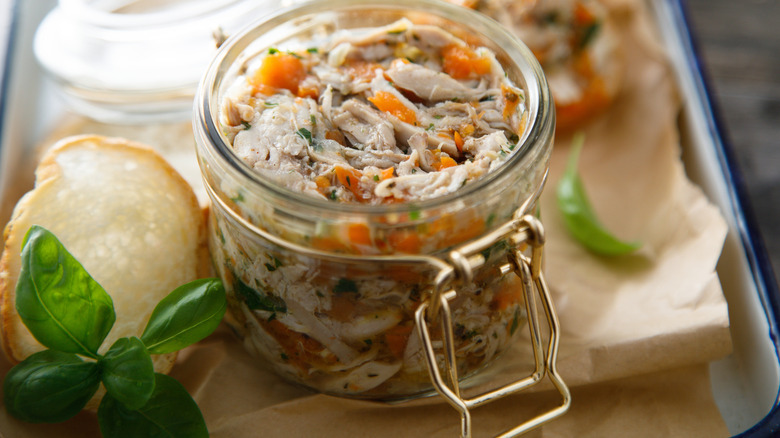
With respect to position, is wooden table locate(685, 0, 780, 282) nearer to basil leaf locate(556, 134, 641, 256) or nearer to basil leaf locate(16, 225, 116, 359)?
basil leaf locate(556, 134, 641, 256)

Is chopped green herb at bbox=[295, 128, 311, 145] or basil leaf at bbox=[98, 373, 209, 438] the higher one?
chopped green herb at bbox=[295, 128, 311, 145]

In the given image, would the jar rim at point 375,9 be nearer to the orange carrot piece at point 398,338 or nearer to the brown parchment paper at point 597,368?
the orange carrot piece at point 398,338

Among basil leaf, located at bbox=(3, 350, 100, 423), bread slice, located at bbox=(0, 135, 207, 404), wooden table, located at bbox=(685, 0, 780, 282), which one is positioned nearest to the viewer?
basil leaf, located at bbox=(3, 350, 100, 423)

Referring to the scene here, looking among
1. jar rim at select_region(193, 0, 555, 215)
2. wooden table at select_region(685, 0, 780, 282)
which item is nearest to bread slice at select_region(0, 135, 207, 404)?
jar rim at select_region(193, 0, 555, 215)

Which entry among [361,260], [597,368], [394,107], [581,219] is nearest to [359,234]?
[361,260]

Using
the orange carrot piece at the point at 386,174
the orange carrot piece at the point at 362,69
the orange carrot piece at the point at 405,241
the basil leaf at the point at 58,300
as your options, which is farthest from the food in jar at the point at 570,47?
the basil leaf at the point at 58,300

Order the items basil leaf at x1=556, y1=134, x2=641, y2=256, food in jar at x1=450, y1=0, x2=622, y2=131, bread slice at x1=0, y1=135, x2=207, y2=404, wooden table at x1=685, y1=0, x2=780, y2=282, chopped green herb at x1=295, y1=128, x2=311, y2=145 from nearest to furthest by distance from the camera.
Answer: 1. chopped green herb at x1=295, y1=128, x2=311, y2=145
2. bread slice at x1=0, y1=135, x2=207, y2=404
3. basil leaf at x1=556, y1=134, x2=641, y2=256
4. food in jar at x1=450, y1=0, x2=622, y2=131
5. wooden table at x1=685, y1=0, x2=780, y2=282

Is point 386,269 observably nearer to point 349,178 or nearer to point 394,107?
point 349,178

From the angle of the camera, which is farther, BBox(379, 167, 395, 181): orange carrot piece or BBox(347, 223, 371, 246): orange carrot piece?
BBox(379, 167, 395, 181): orange carrot piece

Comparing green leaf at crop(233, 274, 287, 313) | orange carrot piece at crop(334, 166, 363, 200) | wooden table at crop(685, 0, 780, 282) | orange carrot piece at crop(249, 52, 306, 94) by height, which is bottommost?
wooden table at crop(685, 0, 780, 282)
